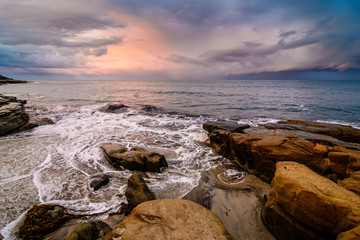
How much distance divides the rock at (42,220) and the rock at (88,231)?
3.90 feet

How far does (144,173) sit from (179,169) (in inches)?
Answer: 59.6

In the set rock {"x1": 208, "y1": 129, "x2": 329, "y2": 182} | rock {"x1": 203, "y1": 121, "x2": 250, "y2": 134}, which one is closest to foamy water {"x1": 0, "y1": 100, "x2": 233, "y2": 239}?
rock {"x1": 203, "y1": 121, "x2": 250, "y2": 134}

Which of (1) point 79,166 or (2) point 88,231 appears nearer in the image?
(2) point 88,231

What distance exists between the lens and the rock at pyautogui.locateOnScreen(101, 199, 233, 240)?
256 centimetres

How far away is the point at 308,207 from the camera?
320 centimetres

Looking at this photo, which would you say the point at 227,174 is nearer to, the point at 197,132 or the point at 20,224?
the point at 197,132

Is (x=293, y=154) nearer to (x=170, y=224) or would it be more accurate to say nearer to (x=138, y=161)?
(x=170, y=224)

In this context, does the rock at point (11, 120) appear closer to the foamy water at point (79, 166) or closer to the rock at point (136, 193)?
the foamy water at point (79, 166)

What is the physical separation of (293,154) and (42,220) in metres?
7.78

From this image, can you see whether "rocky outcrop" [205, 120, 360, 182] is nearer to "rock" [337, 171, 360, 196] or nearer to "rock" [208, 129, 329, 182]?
"rock" [208, 129, 329, 182]

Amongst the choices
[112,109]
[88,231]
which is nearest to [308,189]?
[88,231]

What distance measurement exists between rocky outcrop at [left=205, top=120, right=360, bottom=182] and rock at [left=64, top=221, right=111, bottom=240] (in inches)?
221

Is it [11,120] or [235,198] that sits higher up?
[11,120]

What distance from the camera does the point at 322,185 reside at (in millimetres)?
3342
